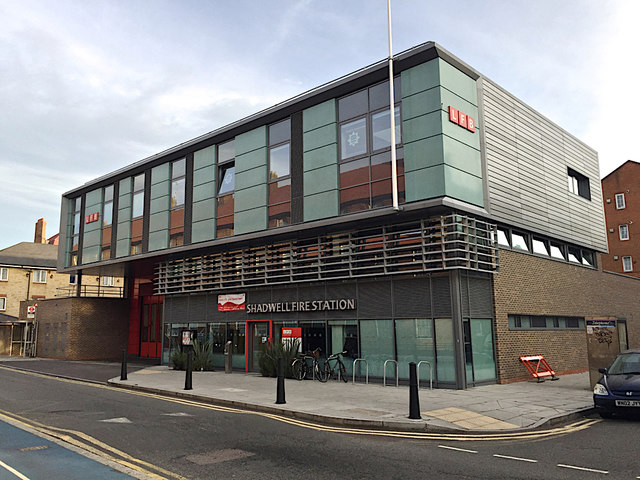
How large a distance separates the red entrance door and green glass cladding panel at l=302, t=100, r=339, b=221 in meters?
19.7

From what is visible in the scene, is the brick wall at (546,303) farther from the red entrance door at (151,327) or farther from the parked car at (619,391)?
the red entrance door at (151,327)

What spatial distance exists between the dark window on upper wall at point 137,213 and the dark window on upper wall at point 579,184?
21.7m

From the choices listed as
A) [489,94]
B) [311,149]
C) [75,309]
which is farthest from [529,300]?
[75,309]

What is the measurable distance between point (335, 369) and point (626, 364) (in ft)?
31.3

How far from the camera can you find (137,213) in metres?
28.4

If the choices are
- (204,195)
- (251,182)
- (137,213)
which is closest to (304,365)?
(251,182)

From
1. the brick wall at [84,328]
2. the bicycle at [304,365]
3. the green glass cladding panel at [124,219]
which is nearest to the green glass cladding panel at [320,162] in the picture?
the bicycle at [304,365]

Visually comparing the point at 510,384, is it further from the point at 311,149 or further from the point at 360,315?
the point at 311,149

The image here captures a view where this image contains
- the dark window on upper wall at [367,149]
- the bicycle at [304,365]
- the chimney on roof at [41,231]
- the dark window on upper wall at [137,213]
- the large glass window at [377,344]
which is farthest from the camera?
the chimney on roof at [41,231]

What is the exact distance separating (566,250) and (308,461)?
20.2 m

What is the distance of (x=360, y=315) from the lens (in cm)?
1867

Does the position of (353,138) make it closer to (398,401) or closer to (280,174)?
(280,174)

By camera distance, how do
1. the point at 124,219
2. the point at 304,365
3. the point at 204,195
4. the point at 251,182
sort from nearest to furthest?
the point at 304,365 < the point at 251,182 < the point at 204,195 < the point at 124,219

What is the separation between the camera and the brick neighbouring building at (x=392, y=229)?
17.0 m
